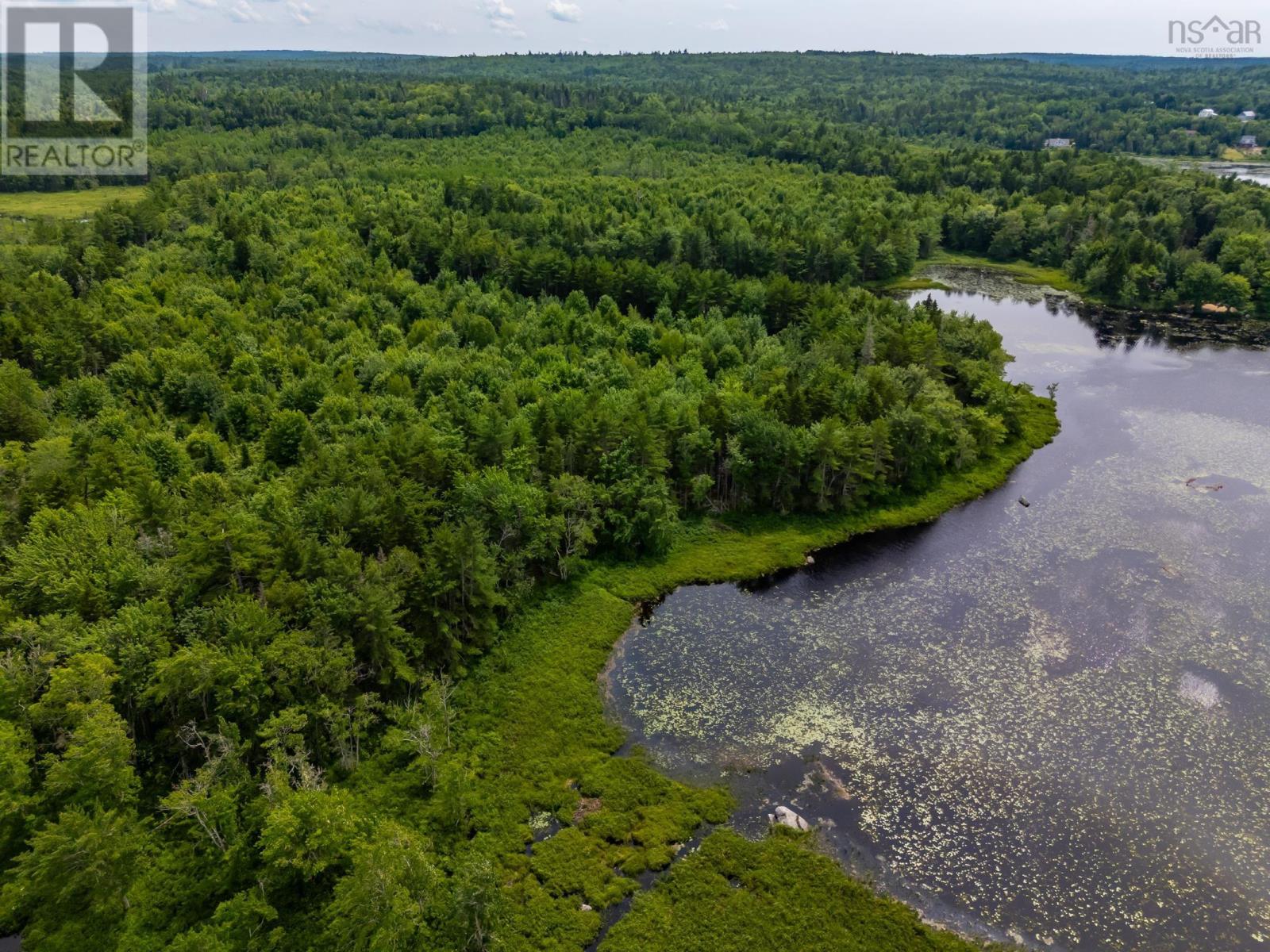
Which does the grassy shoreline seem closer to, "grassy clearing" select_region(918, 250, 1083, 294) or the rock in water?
"grassy clearing" select_region(918, 250, 1083, 294)

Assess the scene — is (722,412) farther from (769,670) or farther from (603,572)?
(769,670)

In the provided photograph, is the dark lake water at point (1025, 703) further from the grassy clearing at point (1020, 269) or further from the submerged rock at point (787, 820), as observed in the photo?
the grassy clearing at point (1020, 269)

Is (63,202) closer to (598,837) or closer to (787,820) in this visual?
(598,837)

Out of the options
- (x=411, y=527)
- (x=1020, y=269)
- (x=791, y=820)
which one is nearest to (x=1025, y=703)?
(x=791, y=820)

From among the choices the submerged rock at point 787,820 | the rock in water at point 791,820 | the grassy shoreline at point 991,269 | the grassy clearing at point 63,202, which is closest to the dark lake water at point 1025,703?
the submerged rock at point 787,820

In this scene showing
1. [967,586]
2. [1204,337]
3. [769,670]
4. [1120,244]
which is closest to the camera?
[769,670]

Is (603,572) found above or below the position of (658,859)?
above

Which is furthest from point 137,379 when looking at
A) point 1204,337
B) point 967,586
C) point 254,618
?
point 1204,337

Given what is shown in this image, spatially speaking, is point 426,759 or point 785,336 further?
point 785,336
